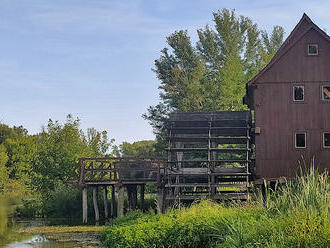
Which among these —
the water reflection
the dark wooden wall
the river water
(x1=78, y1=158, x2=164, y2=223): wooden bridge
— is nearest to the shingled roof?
the dark wooden wall

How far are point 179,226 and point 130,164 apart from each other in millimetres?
16190

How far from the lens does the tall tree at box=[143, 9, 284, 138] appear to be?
57.3 metres

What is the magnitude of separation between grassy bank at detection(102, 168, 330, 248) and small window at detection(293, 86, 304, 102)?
438 inches

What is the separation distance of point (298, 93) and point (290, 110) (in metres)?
0.96

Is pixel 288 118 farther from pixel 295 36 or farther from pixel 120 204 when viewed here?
pixel 120 204

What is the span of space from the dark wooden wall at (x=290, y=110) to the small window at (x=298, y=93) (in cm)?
18

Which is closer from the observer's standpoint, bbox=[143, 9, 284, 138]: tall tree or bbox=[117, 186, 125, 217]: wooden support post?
bbox=[117, 186, 125, 217]: wooden support post

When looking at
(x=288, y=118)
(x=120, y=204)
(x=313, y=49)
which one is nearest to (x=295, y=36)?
(x=313, y=49)

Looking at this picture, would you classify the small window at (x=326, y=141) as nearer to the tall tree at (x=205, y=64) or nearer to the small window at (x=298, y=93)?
the small window at (x=298, y=93)

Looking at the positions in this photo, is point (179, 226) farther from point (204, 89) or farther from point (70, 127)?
point (204, 89)

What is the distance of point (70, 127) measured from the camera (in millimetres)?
44438

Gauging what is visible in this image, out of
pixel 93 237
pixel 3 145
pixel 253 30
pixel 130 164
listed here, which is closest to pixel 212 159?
pixel 130 164

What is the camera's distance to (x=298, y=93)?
29922mm

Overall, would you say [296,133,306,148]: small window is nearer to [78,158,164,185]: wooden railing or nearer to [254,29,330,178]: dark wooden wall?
[254,29,330,178]: dark wooden wall
